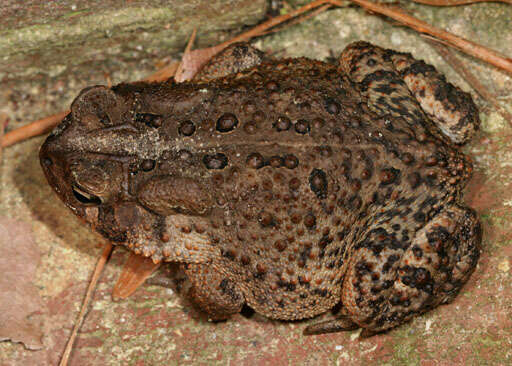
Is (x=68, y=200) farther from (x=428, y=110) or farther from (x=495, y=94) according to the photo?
(x=495, y=94)

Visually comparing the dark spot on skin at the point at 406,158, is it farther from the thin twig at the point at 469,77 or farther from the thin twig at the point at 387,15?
the thin twig at the point at 387,15

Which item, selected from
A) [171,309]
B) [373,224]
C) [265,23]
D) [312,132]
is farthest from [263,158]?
[265,23]

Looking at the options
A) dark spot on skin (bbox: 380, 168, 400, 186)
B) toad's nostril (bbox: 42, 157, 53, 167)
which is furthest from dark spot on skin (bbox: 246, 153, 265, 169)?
toad's nostril (bbox: 42, 157, 53, 167)

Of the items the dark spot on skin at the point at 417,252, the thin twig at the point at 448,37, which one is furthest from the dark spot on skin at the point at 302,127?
the thin twig at the point at 448,37

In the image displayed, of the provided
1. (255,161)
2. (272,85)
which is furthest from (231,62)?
(255,161)

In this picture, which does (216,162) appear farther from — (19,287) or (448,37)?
(448,37)
